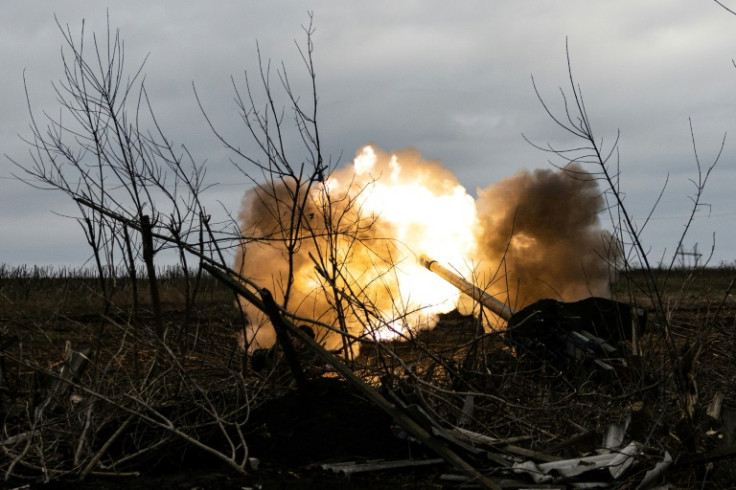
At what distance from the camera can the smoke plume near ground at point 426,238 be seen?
1638 centimetres

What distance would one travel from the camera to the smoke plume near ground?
645 inches

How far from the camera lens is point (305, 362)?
345 inches

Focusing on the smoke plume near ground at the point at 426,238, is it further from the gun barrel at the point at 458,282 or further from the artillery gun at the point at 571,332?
the artillery gun at the point at 571,332

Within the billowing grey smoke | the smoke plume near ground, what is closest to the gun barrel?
the smoke plume near ground

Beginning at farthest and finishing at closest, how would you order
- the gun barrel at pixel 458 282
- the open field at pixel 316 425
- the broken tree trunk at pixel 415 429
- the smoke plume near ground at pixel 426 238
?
the smoke plume near ground at pixel 426 238, the gun barrel at pixel 458 282, the open field at pixel 316 425, the broken tree trunk at pixel 415 429

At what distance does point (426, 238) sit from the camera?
1734 cm

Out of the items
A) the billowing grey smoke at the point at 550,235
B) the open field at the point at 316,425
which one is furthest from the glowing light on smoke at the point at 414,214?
the open field at the point at 316,425

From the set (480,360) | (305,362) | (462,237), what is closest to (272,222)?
(462,237)

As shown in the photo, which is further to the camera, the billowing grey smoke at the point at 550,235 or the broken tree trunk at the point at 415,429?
the billowing grey smoke at the point at 550,235

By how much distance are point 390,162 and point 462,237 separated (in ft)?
8.87

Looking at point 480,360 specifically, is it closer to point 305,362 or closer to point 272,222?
point 305,362

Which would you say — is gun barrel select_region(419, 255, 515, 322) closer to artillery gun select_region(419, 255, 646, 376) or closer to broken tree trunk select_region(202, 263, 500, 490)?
artillery gun select_region(419, 255, 646, 376)

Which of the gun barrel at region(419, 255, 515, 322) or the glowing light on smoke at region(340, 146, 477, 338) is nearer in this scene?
the gun barrel at region(419, 255, 515, 322)

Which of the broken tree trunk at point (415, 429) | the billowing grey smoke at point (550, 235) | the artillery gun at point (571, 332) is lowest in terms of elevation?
the broken tree trunk at point (415, 429)
